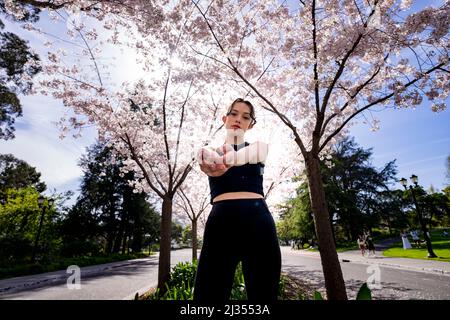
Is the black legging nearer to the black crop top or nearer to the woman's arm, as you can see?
the black crop top

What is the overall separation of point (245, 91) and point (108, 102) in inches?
198

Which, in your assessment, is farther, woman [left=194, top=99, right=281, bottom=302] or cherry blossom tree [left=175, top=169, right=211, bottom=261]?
cherry blossom tree [left=175, top=169, right=211, bottom=261]

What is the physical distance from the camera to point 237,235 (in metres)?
1.61

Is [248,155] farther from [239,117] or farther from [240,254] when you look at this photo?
[240,254]

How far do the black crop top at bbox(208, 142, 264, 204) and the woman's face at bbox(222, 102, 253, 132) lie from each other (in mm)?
361

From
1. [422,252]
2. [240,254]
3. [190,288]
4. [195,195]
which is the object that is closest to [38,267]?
[195,195]

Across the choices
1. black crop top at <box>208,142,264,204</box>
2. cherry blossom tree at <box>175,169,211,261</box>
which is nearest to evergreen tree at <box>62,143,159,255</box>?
cherry blossom tree at <box>175,169,211,261</box>

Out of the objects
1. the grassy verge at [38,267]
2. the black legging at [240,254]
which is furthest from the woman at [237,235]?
the grassy verge at [38,267]

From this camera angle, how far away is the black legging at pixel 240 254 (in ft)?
5.11

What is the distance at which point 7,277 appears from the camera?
16.6 metres

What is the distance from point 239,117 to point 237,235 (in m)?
0.89

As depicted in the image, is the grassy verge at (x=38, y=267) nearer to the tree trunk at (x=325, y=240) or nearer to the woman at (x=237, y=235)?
the tree trunk at (x=325, y=240)

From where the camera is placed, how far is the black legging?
1.56 m
